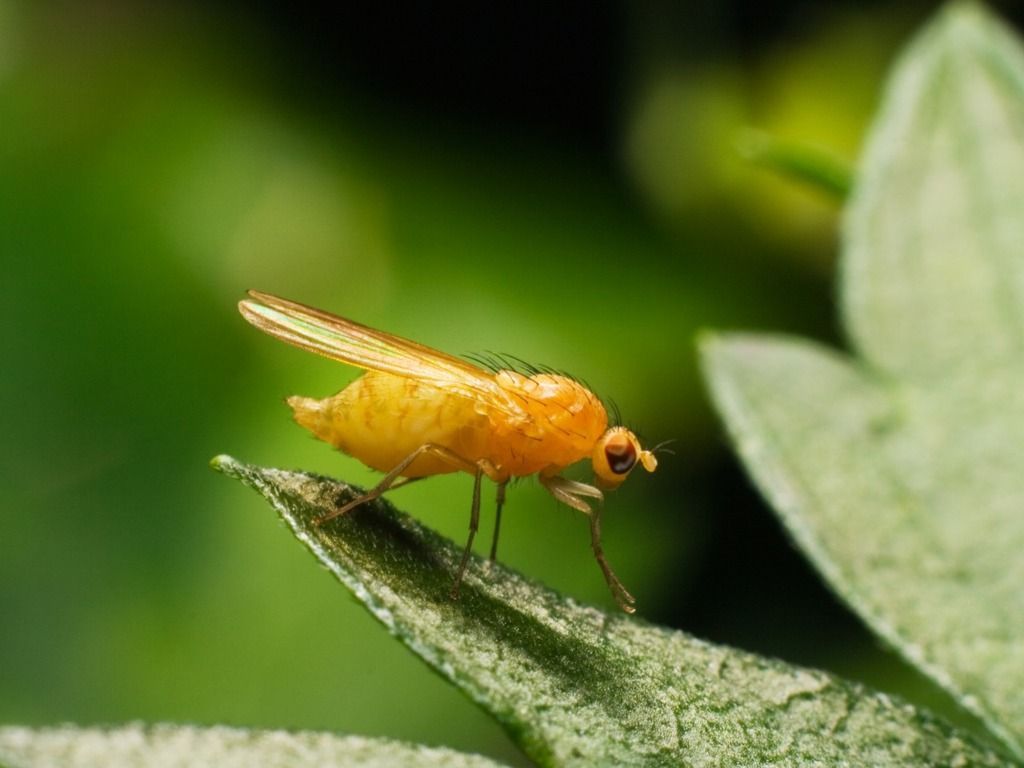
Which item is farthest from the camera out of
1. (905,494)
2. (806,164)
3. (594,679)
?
(806,164)

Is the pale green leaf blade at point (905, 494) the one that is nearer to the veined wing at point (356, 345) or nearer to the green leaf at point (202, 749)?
the veined wing at point (356, 345)

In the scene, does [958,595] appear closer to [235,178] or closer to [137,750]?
[137,750]

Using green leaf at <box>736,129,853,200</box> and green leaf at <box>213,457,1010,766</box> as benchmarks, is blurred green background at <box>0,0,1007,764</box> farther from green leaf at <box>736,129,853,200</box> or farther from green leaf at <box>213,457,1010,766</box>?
green leaf at <box>213,457,1010,766</box>

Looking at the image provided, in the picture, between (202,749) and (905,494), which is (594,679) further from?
(905,494)

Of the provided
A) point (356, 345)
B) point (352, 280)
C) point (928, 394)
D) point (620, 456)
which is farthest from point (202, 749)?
point (352, 280)

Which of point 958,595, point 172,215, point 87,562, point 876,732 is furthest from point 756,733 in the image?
point 172,215
